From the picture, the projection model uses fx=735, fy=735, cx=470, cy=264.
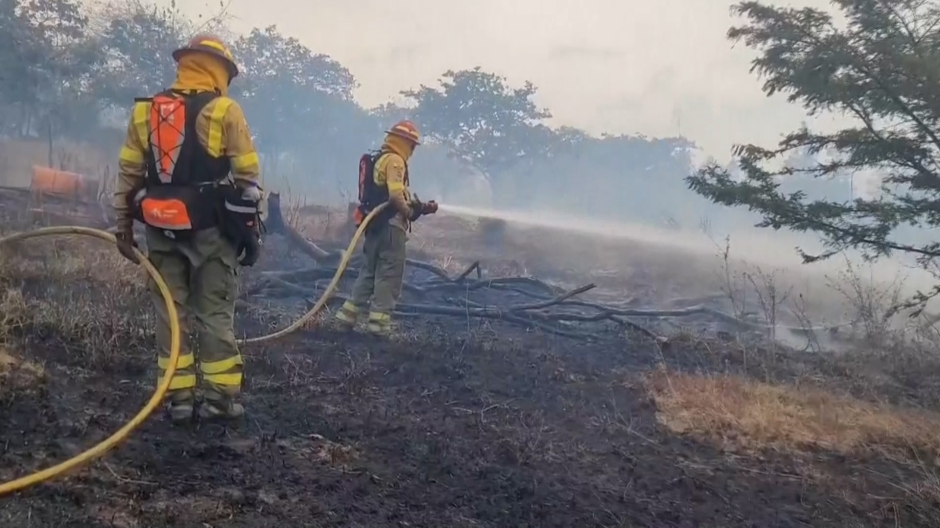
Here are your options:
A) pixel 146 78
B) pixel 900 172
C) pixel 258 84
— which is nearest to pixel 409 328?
pixel 900 172

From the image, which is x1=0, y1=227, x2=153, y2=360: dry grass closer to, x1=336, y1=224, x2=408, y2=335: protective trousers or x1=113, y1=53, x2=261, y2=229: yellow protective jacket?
x1=113, y1=53, x2=261, y2=229: yellow protective jacket

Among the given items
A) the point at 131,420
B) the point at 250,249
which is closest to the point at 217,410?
the point at 131,420

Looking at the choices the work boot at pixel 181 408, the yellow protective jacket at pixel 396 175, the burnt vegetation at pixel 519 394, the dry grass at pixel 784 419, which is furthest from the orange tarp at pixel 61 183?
the dry grass at pixel 784 419

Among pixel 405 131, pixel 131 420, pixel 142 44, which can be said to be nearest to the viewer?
pixel 131 420

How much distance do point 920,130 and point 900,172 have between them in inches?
20.8

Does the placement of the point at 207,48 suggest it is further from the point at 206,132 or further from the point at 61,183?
the point at 61,183

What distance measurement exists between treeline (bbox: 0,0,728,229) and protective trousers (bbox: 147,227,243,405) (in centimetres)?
1200

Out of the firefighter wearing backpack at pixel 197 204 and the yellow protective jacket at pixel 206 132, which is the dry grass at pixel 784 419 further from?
the yellow protective jacket at pixel 206 132

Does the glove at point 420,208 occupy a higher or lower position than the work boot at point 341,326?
higher

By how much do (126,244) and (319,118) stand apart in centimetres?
3858

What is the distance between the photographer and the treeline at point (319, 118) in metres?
21.4

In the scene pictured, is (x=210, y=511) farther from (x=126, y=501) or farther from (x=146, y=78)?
(x=146, y=78)

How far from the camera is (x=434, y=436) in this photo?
4.13 metres

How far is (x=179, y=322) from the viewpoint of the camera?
3916mm
